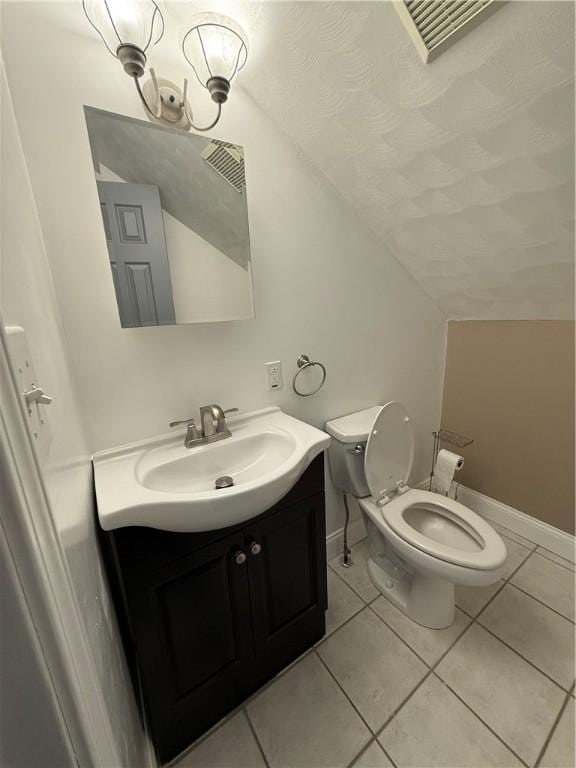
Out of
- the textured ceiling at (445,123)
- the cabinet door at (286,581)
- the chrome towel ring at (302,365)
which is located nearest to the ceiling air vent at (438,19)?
the textured ceiling at (445,123)

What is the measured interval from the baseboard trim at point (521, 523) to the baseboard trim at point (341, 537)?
0.74 meters

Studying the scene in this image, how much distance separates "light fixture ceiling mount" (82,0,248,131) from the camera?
70 centimetres

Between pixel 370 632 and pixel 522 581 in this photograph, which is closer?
pixel 370 632

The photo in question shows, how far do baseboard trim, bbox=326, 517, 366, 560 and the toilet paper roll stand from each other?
0.48 metres

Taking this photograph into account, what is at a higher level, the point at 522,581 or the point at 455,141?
the point at 455,141

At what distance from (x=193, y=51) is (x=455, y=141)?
0.79 meters

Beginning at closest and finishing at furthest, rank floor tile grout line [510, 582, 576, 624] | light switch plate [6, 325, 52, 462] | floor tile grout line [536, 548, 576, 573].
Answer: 1. light switch plate [6, 325, 52, 462]
2. floor tile grout line [510, 582, 576, 624]
3. floor tile grout line [536, 548, 576, 573]

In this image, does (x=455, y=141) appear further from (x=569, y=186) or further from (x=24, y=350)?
(x=24, y=350)

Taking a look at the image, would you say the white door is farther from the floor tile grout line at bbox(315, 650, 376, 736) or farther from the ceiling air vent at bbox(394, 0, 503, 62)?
the floor tile grout line at bbox(315, 650, 376, 736)

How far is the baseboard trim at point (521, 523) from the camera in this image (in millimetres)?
1562

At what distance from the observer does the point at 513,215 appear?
42.2 inches

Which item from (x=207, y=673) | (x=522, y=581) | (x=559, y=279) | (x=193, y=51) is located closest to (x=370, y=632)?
(x=207, y=673)

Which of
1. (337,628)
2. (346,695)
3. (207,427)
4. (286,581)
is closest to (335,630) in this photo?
(337,628)

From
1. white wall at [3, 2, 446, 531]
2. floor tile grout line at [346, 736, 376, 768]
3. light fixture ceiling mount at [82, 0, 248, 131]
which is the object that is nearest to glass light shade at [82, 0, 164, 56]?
light fixture ceiling mount at [82, 0, 248, 131]
